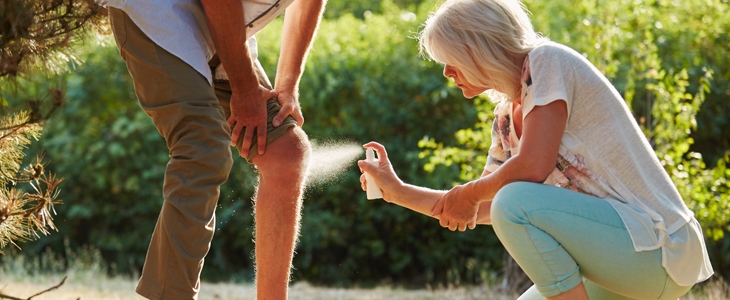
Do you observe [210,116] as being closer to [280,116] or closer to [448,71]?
[280,116]

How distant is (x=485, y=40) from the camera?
227 cm

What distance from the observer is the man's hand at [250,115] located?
2609 mm

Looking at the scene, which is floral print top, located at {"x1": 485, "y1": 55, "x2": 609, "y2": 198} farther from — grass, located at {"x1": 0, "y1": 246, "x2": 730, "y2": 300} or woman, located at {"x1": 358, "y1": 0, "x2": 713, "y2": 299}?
grass, located at {"x1": 0, "y1": 246, "x2": 730, "y2": 300}

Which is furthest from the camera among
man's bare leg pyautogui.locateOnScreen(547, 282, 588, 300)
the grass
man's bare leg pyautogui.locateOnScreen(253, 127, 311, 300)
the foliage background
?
the foliage background

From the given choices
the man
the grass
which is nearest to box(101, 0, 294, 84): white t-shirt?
the man

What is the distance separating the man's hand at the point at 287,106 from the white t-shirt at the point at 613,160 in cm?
86

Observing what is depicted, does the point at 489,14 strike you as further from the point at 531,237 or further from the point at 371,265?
the point at 371,265

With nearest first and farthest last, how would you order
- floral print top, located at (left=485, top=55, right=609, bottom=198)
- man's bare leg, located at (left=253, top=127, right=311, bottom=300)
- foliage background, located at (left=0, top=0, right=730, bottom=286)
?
floral print top, located at (left=485, top=55, right=609, bottom=198)
man's bare leg, located at (left=253, top=127, right=311, bottom=300)
foliage background, located at (left=0, top=0, right=730, bottom=286)

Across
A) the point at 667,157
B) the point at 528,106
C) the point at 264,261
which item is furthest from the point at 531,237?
the point at 667,157

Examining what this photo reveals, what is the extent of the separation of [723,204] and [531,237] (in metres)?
2.59

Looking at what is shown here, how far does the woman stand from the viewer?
7.00 feet

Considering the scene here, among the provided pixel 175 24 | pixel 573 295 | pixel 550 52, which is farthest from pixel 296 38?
pixel 573 295

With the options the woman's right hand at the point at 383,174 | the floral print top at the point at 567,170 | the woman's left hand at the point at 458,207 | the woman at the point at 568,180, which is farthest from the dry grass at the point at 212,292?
the woman at the point at 568,180

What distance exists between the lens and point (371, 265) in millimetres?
6633
